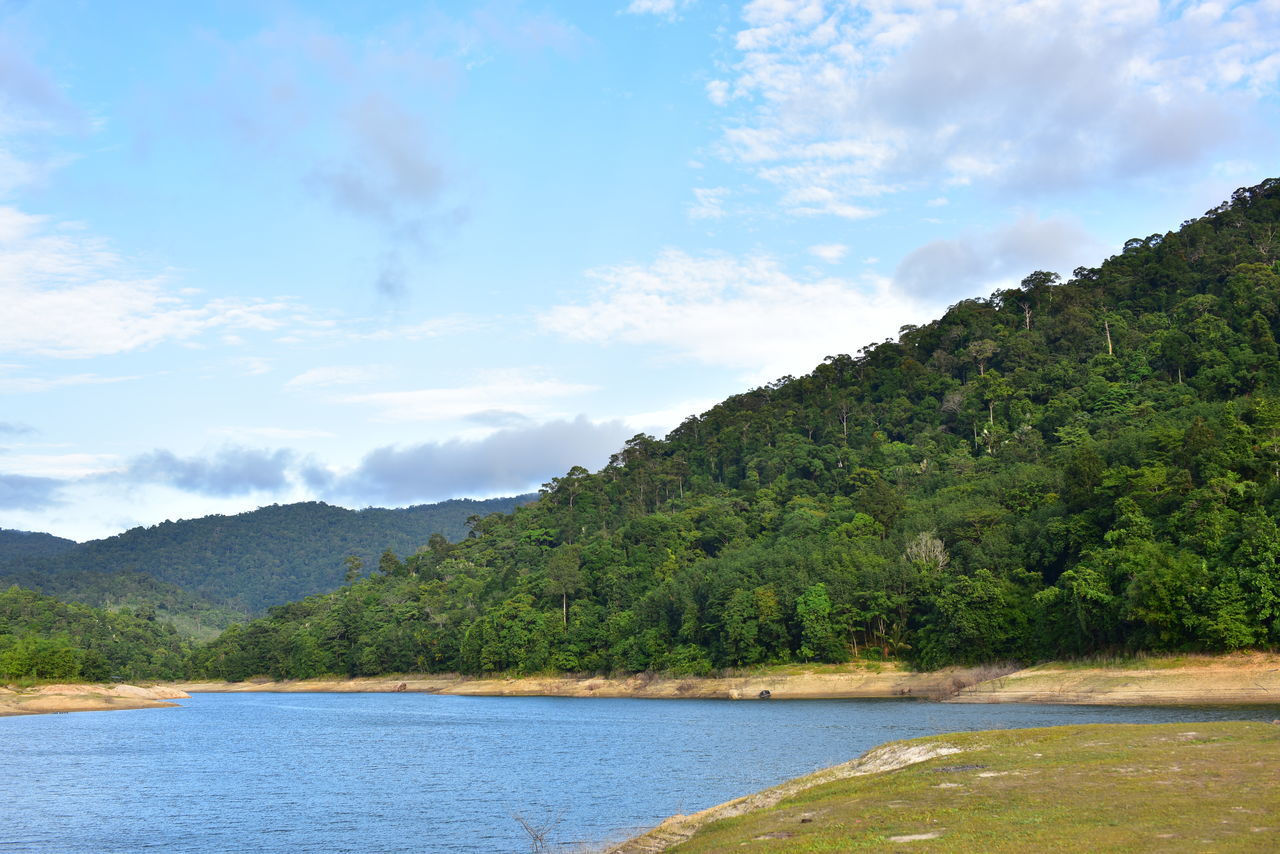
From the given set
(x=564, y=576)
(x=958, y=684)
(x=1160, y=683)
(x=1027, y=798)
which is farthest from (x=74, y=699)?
(x=1027, y=798)

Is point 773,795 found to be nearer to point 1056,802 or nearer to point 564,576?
point 1056,802

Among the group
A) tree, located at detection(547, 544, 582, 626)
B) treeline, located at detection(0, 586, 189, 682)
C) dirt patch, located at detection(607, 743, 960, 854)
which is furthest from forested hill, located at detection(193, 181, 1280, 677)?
dirt patch, located at detection(607, 743, 960, 854)

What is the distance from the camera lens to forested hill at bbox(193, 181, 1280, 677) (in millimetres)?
75812

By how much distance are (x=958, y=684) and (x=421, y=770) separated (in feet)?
171

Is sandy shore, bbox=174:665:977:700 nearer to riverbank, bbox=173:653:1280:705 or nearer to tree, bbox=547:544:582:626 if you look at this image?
riverbank, bbox=173:653:1280:705

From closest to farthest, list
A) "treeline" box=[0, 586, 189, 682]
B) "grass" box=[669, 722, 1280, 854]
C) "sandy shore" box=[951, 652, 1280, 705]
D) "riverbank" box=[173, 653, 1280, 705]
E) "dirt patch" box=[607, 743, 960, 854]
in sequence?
"grass" box=[669, 722, 1280, 854]
"dirt patch" box=[607, 743, 960, 854]
"sandy shore" box=[951, 652, 1280, 705]
"riverbank" box=[173, 653, 1280, 705]
"treeline" box=[0, 586, 189, 682]

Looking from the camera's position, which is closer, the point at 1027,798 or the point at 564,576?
the point at 1027,798

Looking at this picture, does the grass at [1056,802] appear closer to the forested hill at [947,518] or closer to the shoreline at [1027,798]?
the shoreline at [1027,798]

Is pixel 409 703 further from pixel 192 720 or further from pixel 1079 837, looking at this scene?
pixel 1079 837

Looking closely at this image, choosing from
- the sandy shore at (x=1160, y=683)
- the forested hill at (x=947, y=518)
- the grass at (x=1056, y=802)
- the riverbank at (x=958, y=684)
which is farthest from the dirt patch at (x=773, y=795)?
the forested hill at (x=947, y=518)

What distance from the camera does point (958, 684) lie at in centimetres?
8344

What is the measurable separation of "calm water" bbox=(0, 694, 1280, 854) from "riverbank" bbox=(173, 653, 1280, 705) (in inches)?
197

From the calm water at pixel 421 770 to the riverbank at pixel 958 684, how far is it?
4.99 meters

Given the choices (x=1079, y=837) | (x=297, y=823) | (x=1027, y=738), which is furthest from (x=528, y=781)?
(x=1079, y=837)
